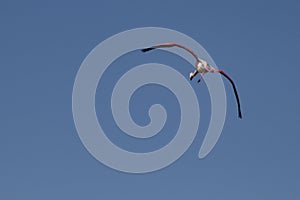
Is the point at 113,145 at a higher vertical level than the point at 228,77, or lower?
higher

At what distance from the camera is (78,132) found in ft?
38.2

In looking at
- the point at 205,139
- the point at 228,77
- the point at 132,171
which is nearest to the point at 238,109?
the point at 228,77

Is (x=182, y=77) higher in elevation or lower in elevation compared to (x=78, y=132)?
higher

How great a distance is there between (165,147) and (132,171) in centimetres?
86

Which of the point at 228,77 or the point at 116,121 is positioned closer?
the point at 228,77

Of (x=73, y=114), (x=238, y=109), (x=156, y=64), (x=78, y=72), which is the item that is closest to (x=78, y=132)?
(x=73, y=114)

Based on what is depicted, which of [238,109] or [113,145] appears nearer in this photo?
[238,109]

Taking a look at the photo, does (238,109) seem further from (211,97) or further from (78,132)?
(78,132)

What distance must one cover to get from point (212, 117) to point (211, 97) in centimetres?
42

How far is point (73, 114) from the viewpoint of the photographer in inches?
460

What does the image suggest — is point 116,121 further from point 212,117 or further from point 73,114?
point 212,117

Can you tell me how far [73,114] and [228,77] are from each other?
4.00 m

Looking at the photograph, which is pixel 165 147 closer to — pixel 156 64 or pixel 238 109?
pixel 156 64

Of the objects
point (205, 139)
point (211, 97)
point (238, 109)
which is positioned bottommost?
point (238, 109)
